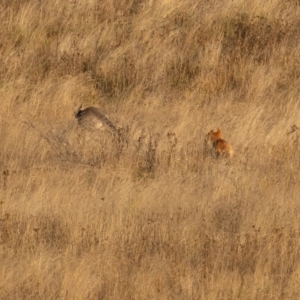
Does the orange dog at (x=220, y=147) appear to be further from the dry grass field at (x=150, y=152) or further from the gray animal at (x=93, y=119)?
the gray animal at (x=93, y=119)

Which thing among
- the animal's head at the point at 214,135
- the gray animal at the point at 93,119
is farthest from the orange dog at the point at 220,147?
the gray animal at the point at 93,119

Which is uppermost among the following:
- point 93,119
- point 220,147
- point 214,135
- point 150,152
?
point 93,119

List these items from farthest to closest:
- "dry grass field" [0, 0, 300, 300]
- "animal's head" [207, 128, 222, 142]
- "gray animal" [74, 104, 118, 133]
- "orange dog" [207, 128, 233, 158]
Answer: "gray animal" [74, 104, 118, 133] → "animal's head" [207, 128, 222, 142] → "orange dog" [207, 128, 233, 158] → "dry grass field" [0, 0, 300, 300]

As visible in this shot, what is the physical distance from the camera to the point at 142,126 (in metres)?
9.34

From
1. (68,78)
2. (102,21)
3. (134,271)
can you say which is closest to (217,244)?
(134,271)

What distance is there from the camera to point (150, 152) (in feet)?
28.1

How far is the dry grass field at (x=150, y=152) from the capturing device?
659 centimetres

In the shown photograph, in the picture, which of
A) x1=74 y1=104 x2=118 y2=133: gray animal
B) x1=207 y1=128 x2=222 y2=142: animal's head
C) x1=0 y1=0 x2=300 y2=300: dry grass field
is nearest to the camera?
x1=0 y1=0 x2=300 y2=300: dry grass field

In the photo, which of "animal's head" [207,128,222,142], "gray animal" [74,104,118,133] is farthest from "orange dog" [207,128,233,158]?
"gray animal" [74,104,118,133]

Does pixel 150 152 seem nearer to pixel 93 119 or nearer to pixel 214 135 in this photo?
pixel 214 135

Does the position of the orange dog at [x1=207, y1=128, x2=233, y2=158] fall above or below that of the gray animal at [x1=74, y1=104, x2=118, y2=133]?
below

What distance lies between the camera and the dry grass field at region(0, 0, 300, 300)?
6590 millimetres

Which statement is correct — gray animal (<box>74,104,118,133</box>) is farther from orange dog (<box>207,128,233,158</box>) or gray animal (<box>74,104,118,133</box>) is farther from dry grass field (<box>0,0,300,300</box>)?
orange dog (<box>207,128,233,158</box>)

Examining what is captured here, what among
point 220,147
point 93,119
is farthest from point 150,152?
point 93,119
